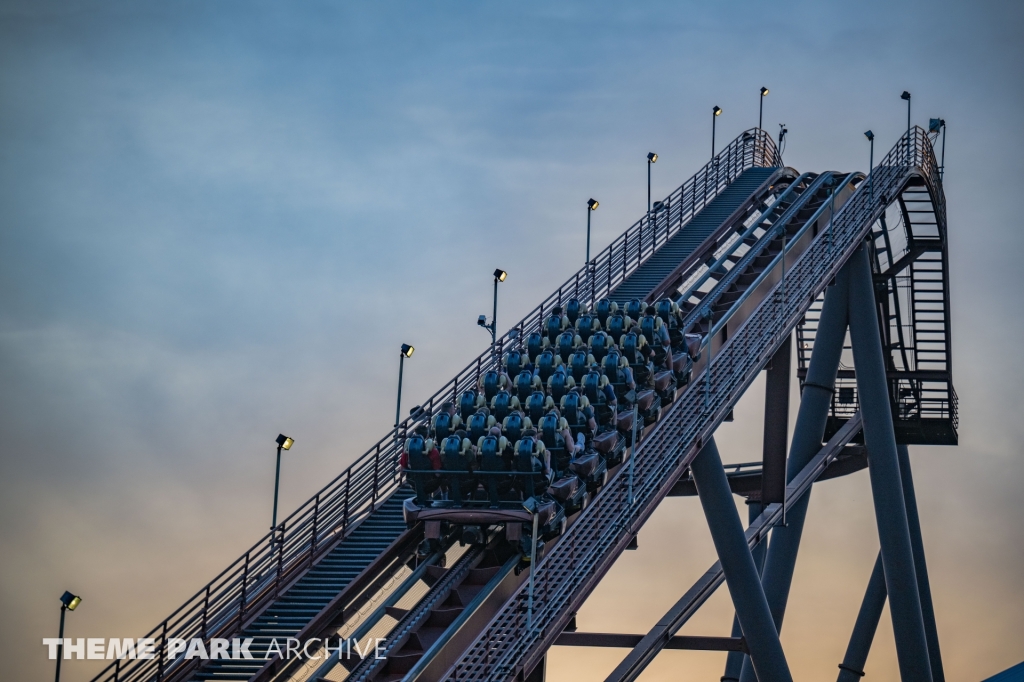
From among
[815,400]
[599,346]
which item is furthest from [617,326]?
[815,400]

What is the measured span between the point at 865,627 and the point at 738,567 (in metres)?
12.6

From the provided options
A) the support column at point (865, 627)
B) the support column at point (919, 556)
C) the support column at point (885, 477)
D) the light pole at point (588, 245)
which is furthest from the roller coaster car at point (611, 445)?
the support column at point (919, 556)

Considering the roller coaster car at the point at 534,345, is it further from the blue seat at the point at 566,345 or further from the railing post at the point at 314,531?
the railing post at the point at 314,531

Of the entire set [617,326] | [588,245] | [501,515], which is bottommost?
[501,515]

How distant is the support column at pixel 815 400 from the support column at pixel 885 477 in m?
0.39

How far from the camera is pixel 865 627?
46.2 metres

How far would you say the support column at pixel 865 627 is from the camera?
1794 inches

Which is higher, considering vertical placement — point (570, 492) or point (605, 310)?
point (605, 310)

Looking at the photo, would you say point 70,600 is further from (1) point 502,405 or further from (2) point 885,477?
(2) point 885,477

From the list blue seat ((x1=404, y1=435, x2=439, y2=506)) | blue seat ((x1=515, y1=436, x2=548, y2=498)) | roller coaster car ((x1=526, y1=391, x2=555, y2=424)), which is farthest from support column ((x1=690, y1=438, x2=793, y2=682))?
blue seat ((x1=404, y1=435, x2=439, y2=506))

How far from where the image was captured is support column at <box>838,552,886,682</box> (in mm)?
45562

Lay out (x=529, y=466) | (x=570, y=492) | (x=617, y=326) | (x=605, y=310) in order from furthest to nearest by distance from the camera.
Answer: (x=605, y=310) < (x=617, y=326) < (x=570, y=492) < (x=529, y=466)

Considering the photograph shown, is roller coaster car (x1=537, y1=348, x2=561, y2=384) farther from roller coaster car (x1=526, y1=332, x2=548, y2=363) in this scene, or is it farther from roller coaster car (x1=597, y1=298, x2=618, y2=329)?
roller coaster car (x1=597, y1=298, x2=618, y2=329)

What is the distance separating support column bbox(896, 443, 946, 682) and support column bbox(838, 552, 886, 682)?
227cm
